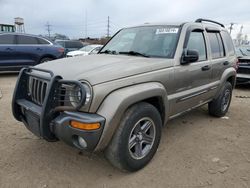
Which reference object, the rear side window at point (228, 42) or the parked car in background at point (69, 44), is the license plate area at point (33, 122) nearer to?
the rear side window at point (228, 42)

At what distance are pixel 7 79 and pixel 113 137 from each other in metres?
7.80

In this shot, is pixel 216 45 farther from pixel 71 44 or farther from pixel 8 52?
pixel 71 44

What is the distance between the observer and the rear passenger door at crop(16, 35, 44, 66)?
30.9 feet

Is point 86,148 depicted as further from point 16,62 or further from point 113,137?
point 16,62

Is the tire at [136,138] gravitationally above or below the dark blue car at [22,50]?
below

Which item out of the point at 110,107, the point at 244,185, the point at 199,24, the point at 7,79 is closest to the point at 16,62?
the point at 7,79

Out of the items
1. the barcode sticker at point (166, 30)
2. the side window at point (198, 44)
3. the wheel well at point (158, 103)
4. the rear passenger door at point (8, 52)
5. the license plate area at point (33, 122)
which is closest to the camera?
the license plate area at point (33, 122)

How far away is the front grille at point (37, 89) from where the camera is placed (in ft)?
9.17

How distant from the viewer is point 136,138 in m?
2.97

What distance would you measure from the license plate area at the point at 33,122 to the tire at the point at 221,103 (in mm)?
3474

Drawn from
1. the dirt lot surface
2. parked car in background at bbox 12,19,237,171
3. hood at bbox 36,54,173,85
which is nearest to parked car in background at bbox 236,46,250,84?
the dirt lot surface

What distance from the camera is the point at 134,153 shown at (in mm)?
2994

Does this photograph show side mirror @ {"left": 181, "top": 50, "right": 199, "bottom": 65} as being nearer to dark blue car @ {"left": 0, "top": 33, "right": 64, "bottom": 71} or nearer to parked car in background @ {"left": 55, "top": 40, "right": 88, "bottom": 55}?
dark blue car @ {"left": 0, "top": 33, "right": 64, "bottom": 71}

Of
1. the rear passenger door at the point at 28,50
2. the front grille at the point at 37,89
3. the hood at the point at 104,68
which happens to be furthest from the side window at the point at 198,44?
the rear passenger door at the point at 28,50
